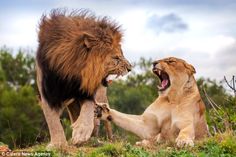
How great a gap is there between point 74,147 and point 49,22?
159 cm

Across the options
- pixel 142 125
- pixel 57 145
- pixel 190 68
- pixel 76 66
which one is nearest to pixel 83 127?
pixel 57 145

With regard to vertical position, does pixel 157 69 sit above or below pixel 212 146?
above

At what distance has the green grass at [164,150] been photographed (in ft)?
21.4

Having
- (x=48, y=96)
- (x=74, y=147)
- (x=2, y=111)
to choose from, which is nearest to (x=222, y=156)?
(x=74, y=147)

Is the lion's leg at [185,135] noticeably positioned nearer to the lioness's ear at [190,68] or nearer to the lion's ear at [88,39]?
the lioness's ear at [190,68]

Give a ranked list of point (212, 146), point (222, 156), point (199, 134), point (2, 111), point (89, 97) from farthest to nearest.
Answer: point (2, 111) < point (199, 134) < point (89, 97) < point (212, 146) < point (222, 156)

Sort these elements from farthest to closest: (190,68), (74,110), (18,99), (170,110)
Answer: (18,99) → (190,68) → (170,110) → (74,110)

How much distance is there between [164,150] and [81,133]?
3.18ft

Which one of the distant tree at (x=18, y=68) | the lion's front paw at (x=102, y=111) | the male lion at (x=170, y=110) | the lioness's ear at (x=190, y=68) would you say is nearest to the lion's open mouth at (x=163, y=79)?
the male lion at (x=170, y=110)

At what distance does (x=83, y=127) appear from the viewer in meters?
7.22

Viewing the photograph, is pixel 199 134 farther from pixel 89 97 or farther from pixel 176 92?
pixel 89 97

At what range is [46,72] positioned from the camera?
Result: 7.48 m

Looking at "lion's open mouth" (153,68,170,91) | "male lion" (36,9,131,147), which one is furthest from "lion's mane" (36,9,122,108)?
"lion's open mouth" (153,68,170,91)

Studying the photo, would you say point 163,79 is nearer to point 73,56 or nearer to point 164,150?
point 73,56
